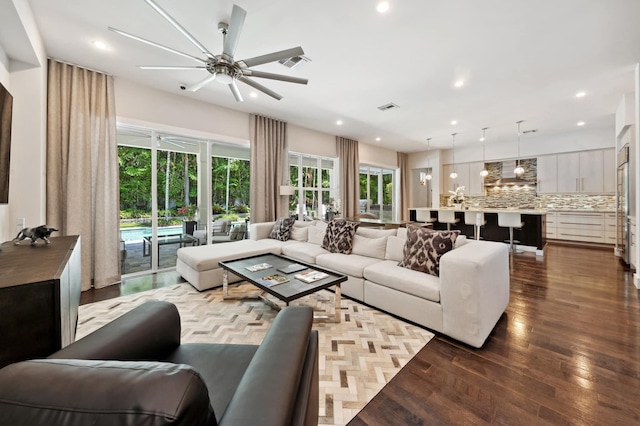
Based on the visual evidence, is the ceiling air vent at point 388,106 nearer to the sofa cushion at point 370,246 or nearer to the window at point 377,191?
the sofa cushion at point 370,246

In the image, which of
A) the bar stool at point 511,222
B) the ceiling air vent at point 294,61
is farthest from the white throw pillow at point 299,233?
the bar stool at point 511,222

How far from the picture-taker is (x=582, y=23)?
250cm

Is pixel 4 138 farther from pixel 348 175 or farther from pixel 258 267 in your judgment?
pixel 348 175

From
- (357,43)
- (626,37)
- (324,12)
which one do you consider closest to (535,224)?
(626,37)

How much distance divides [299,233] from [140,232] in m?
2.67

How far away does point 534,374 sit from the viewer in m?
1.78

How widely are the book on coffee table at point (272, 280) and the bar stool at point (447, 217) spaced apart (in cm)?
522

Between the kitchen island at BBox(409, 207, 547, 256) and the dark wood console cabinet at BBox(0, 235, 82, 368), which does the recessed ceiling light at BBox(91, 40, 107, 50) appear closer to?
the dark wood console cabinet at BBox(0, 235, 82, 368)

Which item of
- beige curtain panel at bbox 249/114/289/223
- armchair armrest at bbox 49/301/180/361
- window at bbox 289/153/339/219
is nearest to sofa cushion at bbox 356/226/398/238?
beige curtain panel at bbox 249/114/289/223

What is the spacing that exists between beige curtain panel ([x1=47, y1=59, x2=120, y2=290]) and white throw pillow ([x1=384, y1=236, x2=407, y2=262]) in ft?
12.7

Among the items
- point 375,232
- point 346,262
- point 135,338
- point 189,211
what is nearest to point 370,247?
point 375,232

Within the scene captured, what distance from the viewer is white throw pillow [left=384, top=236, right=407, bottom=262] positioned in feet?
10.1

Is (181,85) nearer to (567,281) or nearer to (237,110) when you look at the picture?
(237,110)

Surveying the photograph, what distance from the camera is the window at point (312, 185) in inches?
253
